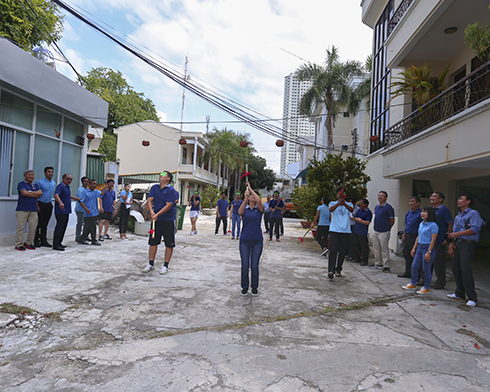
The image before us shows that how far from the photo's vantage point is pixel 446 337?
3.89 m

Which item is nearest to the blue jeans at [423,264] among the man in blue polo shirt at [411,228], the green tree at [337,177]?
the man in blue polo shirt at [411,228]

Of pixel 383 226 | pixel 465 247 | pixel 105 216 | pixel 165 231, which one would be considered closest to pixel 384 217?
pixel 383 226

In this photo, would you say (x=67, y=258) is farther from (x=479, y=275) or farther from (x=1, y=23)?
(x=1, y=23)

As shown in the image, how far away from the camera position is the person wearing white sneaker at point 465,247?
17.0ft

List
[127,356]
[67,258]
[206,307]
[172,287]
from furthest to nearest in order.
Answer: [67,258], [172,287], [206,307], [127,356]

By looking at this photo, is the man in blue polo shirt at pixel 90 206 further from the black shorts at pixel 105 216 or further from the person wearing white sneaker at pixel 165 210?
the person wearing white sneaker at pixel 165 210

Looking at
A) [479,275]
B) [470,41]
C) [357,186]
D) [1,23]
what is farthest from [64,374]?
[1,23]

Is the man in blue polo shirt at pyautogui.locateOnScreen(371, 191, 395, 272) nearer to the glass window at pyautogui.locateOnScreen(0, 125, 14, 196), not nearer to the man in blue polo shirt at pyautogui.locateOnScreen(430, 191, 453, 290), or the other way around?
the man in blue polo shirt at pyautogui.locateOnScreen(430, 191, 453, 290)

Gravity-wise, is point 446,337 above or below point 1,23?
below

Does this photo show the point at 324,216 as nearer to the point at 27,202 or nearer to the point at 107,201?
the point at 107,201

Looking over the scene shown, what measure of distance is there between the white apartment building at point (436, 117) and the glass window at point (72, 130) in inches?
368

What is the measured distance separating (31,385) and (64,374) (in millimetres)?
233

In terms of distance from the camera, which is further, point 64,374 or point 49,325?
point 49,325

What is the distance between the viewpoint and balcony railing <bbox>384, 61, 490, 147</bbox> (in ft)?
20.7
